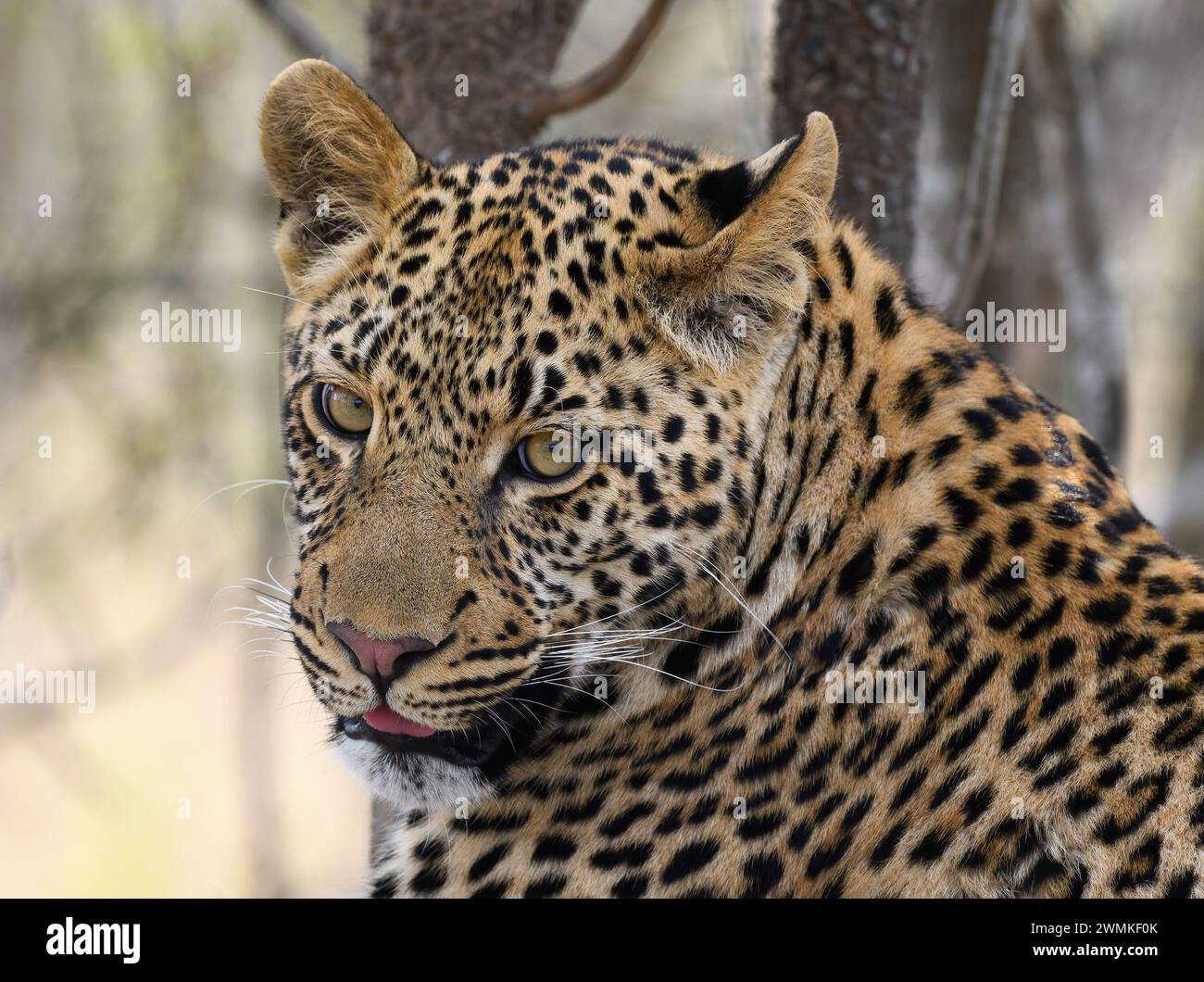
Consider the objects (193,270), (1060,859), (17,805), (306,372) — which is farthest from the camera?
(17,805)

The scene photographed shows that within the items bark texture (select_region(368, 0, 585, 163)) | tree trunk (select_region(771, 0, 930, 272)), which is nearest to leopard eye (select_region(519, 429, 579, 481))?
bark texture (select_region(368, 0, 585, 163))

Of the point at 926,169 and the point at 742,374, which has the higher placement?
the point at 926,169

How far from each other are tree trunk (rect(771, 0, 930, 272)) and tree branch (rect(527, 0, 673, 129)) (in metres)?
0.76

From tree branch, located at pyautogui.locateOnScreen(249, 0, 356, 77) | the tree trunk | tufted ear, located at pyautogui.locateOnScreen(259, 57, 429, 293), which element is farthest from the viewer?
tree branch, located at pyautogui.locateOnScreen(249, 0, 356, 77)

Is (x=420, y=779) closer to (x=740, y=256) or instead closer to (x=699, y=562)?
(x=699, y=562)

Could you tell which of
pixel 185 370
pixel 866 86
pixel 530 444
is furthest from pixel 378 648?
pixel 185 370

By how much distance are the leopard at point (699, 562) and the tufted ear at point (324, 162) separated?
0.80 ft

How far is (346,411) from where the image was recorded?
4441 millimetres

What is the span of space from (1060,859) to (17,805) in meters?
12.8

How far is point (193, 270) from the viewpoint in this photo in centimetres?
1324

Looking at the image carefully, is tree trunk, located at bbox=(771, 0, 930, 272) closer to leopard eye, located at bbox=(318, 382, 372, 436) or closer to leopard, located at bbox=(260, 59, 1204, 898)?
leopard, located at bbox=(260, 59, 1204, 898)

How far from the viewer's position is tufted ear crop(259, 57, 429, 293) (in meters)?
4.67
